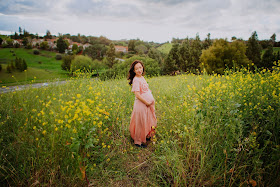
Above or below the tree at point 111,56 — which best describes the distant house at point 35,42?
below

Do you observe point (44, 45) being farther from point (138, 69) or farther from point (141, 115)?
point (141, 115)

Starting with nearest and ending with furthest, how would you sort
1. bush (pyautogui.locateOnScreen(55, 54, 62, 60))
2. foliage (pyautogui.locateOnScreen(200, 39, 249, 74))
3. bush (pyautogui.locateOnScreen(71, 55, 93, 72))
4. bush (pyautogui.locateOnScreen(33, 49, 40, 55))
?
bush (pyautogui.locateOnScreen(71, 55, 93, 72)) → bush (pyautogui.locateOnScreen(33, 49, 40, 55)) → bush (pyautogui.locateOnScreen(55, 54, 62, 60)) → foliage (pyautogui.locateOnScreen(200, 39, 249, 74))

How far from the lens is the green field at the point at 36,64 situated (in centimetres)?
660

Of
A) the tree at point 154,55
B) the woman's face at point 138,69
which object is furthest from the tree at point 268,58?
the woman's face at point 138,69

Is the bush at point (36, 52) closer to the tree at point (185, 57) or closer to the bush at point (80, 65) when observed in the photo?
the bush at point (80, 65)

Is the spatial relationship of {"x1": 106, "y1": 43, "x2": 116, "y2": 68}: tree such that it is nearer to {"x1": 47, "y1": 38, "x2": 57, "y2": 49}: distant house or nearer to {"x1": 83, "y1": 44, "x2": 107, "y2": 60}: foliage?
{"x1": 83, "y1": 44, "x2": 107, "y2": 60}: foliage

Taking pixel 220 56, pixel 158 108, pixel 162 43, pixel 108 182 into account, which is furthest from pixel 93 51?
pixel 162 43

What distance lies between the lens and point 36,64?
9.10m

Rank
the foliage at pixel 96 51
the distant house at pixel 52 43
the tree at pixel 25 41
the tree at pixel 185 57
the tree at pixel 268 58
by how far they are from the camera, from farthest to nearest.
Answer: the foliage at pixel 96 51 → the tree at pixel 185 57 → the tree at pixel 268 58 → the distant house at pixel 52 43 → the tree at pixel 25 41

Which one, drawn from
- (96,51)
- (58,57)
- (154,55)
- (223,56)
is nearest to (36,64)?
(58,57)

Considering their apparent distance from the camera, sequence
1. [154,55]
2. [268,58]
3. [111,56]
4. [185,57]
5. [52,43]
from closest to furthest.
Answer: [52,43] → [268,58] → [185,57] → [111,56] → [154,55]

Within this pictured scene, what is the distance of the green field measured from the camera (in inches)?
260

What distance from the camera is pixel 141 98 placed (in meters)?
3.41

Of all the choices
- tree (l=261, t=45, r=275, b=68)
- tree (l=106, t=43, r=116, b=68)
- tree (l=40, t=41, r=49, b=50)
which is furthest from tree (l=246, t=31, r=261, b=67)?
tree (l=40, t=41, r=49, b=50)
